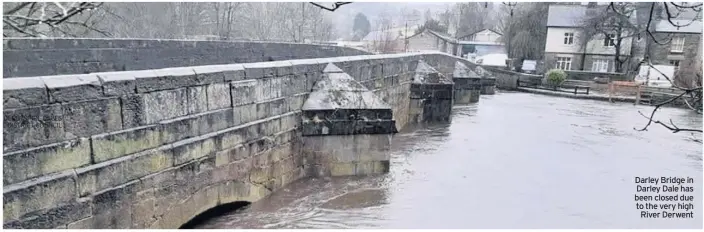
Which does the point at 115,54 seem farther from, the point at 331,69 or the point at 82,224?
the point at 82,224

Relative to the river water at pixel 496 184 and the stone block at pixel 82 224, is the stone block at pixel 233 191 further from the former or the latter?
the stone block at pixel 82 224

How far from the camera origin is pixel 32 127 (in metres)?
3.85

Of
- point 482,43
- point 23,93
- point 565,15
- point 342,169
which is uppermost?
point 565,15

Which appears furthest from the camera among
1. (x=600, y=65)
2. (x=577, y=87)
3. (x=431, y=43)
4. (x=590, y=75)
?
(x=431, y=43)

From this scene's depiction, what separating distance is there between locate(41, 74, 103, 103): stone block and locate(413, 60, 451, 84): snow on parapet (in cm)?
1045

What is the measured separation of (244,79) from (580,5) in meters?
32.6

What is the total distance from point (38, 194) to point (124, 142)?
82 cm

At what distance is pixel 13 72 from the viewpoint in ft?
25.6

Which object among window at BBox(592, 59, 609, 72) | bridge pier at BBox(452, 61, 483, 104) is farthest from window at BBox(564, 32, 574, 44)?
bridge pier at BBox(452, 61, 483, 104)

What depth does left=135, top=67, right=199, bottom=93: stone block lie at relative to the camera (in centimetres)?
477

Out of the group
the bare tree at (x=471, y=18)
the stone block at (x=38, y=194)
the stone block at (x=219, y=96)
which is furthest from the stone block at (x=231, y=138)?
the bare tree at (x=471, y=18)

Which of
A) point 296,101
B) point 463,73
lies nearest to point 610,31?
point 463,73

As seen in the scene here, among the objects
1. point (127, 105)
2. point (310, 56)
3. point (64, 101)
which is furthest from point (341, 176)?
point (310, 56)

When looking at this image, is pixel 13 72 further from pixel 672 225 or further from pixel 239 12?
pixel 239 12
